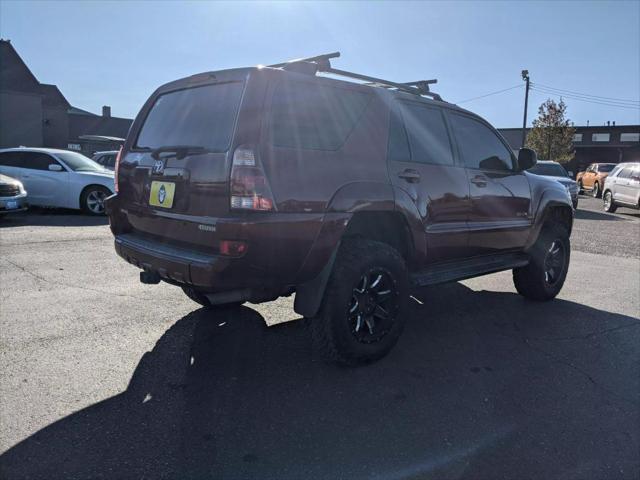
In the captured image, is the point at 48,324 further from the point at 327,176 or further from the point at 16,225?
the point at 16,225

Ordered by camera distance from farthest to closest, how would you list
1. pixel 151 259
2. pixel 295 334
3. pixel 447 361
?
pixel 295 334, pixel 447 361, pixel 151 259

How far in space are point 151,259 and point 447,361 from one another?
2229 mm

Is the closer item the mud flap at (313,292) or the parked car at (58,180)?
the mud flap at (313,292)

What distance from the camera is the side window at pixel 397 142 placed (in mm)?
3670

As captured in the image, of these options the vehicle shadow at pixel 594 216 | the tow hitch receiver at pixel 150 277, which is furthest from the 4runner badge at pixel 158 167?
the vehicle shadow at pixel 594 216

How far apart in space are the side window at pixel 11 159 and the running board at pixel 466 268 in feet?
34.9

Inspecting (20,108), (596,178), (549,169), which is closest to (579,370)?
(549,169)

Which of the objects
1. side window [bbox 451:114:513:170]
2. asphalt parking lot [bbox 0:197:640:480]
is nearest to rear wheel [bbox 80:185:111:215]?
asphalt parking lot [bbox 0:197:640:480]

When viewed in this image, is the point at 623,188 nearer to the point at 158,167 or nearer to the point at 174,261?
the point at 158,167

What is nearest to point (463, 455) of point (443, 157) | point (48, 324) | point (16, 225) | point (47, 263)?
point (443, 157)

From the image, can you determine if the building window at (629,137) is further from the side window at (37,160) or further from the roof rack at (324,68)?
the roof rack at (324,68)

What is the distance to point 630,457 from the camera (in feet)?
8.53

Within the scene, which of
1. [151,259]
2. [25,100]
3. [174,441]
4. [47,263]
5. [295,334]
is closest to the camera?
[174,441]

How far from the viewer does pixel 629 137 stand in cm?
4506
